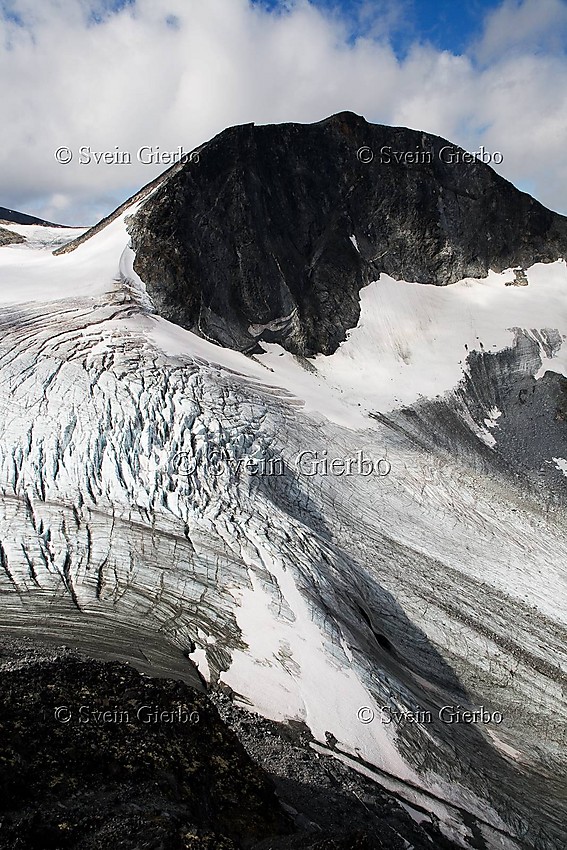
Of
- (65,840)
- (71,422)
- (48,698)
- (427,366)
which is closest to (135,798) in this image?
(65,840)

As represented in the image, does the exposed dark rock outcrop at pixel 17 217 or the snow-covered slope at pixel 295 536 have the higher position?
the exposed dark rock outcrop at pixel 17 217

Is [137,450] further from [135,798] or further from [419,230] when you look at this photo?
[419,230]
